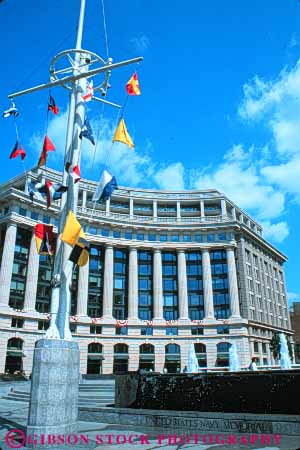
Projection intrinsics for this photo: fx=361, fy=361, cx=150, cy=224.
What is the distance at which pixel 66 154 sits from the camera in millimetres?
14750

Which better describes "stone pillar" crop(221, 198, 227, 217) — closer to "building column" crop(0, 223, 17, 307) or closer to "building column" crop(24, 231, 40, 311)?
"building column" crop(24, 231, 40, 311)

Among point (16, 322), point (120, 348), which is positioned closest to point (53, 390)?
point (16, 322)

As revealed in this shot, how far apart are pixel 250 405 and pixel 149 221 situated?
69840mm

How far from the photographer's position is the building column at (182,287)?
75125 millimetres

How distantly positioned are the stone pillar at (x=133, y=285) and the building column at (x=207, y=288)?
14482 millimetres

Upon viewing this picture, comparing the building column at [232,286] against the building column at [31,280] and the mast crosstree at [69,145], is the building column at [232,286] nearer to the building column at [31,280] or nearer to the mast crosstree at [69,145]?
the building column at [31,280]

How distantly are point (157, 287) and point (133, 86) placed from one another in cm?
6267

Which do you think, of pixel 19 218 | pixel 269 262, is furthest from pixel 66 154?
pixel 269 262

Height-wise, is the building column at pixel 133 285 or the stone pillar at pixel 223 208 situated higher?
the stone pillar at pixel 223 208

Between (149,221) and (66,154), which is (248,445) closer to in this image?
(66,154)

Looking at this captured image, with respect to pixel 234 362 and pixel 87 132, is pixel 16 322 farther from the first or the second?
pixel 87 132

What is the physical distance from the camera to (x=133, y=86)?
17.4m

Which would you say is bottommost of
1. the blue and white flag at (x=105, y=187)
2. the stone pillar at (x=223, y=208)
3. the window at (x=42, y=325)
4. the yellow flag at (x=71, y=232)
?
the yellow flag at (x=71, y=232)

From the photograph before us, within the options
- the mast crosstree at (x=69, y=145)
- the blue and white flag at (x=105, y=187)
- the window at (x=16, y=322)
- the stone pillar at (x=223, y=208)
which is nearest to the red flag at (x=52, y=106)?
the mast crosstree at (x=69, y=145)
